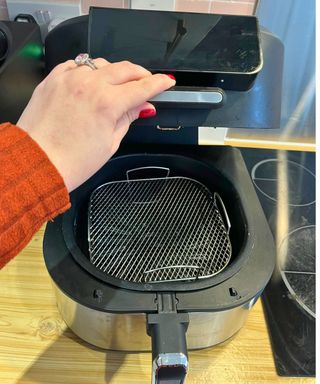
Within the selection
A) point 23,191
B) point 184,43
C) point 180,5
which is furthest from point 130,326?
point 180,5

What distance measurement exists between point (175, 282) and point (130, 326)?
7 cm

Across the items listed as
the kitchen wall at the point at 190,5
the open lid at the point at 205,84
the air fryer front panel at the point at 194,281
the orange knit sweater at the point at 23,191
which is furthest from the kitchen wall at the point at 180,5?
the orange knit sweater at the point at 23,191

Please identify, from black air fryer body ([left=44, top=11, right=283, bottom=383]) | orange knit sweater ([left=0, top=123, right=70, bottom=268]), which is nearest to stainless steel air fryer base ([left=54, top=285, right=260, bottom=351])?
black air fryer body ([left=44, top=11, right=283, bottom=383])

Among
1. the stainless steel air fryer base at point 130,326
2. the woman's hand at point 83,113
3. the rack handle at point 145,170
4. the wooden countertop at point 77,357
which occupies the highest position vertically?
the woman's hand at point 83,113

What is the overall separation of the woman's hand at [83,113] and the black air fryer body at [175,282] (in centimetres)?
8

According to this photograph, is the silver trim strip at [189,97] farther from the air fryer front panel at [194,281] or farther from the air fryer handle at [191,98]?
the air fryer front panel at [194,281]

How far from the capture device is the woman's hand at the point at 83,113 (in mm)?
355

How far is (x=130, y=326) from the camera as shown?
449 millimetres

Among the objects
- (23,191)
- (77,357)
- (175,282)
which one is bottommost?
(77,357)

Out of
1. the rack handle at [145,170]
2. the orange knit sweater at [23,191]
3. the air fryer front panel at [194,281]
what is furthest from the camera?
the rack handle at [145,170]

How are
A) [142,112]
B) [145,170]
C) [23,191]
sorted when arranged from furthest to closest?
[145,170], [142,112], [23,191]

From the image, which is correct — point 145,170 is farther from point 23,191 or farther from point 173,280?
point 23,191

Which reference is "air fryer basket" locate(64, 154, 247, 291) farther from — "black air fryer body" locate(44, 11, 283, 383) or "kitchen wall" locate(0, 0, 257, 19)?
"kitchen wall" locate(0, 0, 257, 19)
